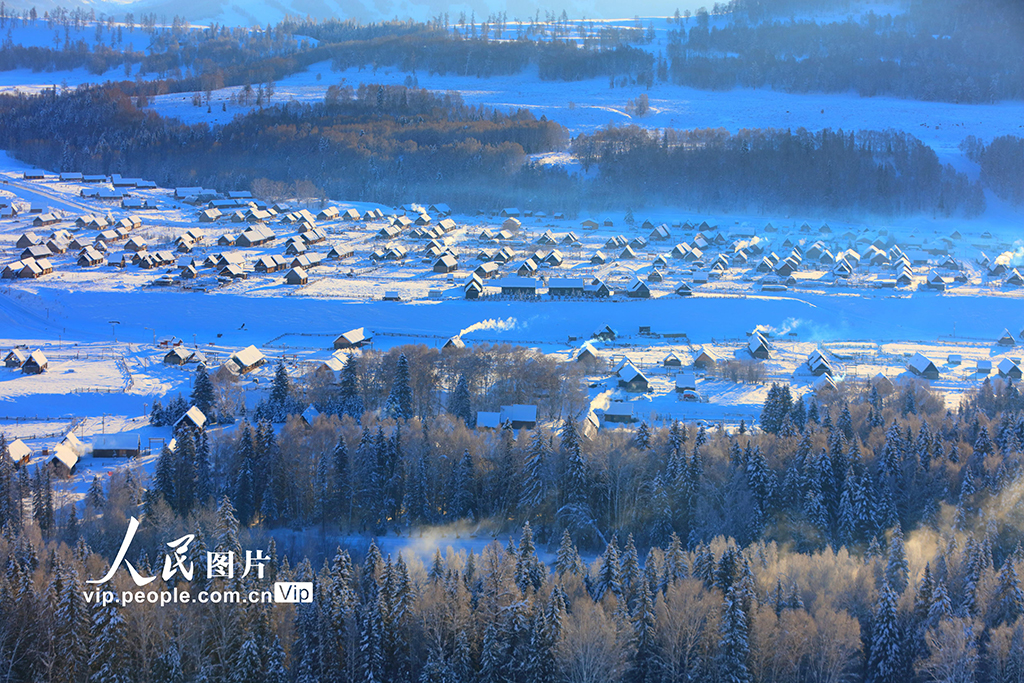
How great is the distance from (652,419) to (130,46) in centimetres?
10008

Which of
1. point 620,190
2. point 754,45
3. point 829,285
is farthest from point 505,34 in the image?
point 829,285

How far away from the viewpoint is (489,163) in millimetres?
55188

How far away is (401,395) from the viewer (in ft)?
63.1

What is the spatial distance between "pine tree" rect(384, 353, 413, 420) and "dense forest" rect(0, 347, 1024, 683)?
0.07 meters

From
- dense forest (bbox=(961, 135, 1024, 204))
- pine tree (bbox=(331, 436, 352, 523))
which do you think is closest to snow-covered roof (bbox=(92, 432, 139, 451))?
pine tree (bbox=(331, 436, 352, 523))

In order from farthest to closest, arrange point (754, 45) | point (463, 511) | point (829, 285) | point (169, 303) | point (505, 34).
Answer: point (505, 34) < point (754, 45) < point (829, 285) < point (169, 303) < point (463, 511)

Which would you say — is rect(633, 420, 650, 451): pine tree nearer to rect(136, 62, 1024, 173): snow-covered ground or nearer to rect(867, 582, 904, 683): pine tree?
rect(867, 582, 904, 683): pine tree

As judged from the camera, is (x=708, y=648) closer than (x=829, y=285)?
Yes

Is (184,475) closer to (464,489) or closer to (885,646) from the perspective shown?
(464,489)

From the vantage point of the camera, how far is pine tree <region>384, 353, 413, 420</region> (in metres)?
18.8

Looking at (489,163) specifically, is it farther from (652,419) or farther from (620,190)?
(652,419)

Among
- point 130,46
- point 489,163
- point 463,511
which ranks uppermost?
point 130,46

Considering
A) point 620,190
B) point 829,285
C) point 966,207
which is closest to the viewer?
point 829,285

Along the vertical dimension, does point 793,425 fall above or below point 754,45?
below
